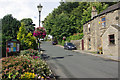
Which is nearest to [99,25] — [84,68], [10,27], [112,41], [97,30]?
[97,30]

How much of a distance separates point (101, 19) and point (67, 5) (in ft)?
123

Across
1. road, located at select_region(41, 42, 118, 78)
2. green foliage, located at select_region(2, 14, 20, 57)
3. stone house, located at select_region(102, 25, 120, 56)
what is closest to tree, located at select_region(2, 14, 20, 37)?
green foliage, located at select_region(2, 14, 20, 57)

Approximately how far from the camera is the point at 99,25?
2466 cm

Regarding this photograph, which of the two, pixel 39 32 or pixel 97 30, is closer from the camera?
pixel 39 32

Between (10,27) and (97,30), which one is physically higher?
(10,27)

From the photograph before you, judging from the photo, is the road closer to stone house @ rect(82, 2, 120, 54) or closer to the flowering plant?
the flowering plant

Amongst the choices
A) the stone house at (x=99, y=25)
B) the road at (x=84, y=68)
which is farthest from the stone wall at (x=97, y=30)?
the road at (x=84, y=68)

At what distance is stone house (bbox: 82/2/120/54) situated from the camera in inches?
839

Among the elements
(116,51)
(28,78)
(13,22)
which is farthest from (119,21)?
(13,22)

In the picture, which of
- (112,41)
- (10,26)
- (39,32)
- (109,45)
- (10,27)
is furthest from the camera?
(10,26)

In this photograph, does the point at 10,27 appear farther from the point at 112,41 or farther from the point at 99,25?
the point at 112,41

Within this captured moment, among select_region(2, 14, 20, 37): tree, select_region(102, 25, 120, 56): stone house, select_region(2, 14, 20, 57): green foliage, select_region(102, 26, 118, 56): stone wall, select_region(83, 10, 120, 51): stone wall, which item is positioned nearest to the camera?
select_region(102, 25, 120, 56): stone house

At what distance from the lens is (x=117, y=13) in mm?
20641

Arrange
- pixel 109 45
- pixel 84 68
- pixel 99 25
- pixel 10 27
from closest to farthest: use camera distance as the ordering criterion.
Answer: pixel 84 68 → pixel 109 45 → pixel 99 25 → pixel 10 27
